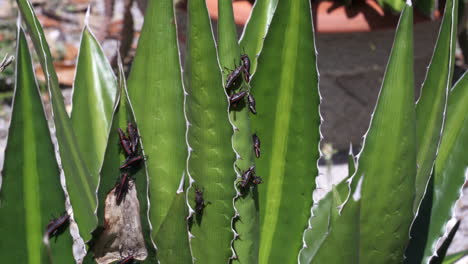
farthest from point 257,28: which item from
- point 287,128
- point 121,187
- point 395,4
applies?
point 395,4

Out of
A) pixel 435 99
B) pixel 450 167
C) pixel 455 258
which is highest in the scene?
pixel 435 99

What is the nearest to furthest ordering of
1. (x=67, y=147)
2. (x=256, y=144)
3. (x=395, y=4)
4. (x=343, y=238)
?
(x=343, y=238) → (x=67, y=147) → (x=256, y=144) → (x=395, y=4)

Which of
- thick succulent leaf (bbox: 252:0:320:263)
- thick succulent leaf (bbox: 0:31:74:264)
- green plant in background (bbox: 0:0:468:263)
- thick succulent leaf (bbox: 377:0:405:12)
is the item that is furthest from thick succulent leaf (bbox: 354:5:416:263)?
thick succulent leaf (bbox: 377:0:405:12)

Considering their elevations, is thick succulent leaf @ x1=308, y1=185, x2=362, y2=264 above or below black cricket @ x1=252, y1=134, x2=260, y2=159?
below

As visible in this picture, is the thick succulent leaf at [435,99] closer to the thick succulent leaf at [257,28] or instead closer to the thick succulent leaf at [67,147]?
the thick succulent leaf at [257,28]

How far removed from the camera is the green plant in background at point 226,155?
859 mm

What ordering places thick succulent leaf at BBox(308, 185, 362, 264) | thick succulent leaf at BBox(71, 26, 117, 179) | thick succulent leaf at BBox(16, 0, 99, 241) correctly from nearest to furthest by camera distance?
1. thick succulent leaf at BBox(308, 185, 362, 264)
2. thick succulent leaf at BBox(16, 0, 99, 241)
3. thick succulent leaf at BBox(71, 26, 117, 179)

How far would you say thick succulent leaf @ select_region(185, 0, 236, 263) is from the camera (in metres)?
0.92

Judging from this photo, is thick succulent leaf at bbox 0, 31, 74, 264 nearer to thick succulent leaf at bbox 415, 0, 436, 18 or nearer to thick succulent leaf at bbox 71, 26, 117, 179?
thick succulent leaf at bbox 71, 26, 117, 179

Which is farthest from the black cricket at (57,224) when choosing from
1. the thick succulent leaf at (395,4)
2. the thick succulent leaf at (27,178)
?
the thick succulent leaf at (395,4)

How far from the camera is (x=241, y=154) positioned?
1.00 meters

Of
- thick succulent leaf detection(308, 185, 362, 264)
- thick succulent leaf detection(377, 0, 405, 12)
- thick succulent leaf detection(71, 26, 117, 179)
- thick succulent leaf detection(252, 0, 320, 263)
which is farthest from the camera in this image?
thick succulent leaf detection(377, 0, 405, 12)

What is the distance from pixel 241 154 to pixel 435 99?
0.29 m

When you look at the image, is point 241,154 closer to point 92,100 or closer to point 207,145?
Answer: point 207,145
